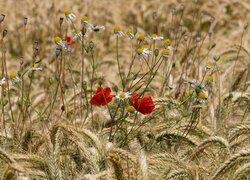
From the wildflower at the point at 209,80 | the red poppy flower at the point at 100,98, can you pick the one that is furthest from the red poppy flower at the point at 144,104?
the wildflower at the point at 209,80

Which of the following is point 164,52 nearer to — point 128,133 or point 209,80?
point 209,80

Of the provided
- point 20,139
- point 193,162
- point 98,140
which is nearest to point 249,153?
point 193,162

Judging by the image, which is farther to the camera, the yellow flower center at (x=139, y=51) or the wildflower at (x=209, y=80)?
the wildflower at (x=209, y=80)

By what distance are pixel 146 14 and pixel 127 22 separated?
306 mm

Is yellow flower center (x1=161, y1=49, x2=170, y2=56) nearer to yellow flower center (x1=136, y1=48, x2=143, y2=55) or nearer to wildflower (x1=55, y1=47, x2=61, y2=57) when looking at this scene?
yellow flower center (x1=136, y1=48, x2=143, y2=55)

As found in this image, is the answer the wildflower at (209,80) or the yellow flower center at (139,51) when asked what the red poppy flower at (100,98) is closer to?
the yellow flower center at (139,51)

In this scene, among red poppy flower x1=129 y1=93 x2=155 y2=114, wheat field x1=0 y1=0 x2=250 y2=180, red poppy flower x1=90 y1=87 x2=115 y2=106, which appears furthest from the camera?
red poppy flower x1=90 y1=87 x2=115 y2=106

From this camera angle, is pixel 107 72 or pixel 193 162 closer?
pixel 193 162

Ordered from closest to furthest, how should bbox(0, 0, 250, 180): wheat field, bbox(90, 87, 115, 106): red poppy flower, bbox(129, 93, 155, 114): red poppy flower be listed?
1. bbox(0, 0, 250, 180): wheat field
2. bbox(129, 93, 155, 114): red poppy flower
3. bbox(90, 87, 115, 106): red poppy flower

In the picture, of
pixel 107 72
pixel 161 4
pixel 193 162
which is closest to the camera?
pixel 193 162

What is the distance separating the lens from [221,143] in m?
2.18

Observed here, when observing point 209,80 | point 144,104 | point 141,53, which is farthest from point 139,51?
point 209,80

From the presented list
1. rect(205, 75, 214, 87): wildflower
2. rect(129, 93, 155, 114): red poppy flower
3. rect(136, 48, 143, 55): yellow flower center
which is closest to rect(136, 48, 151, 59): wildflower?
rect(136, 48, 143, 55): yellow flower center

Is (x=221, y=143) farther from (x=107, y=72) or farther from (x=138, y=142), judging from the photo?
(x=107, y=72)
